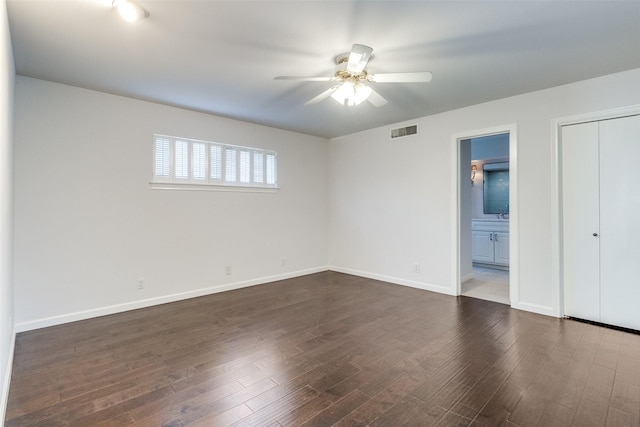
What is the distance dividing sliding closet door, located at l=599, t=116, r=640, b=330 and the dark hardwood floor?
0.31 metres

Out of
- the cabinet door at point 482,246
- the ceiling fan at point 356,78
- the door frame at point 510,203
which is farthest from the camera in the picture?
the cabinet door at point 482,246

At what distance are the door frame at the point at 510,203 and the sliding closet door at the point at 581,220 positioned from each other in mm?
459

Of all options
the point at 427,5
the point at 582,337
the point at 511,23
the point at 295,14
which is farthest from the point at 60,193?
the point at 582,337

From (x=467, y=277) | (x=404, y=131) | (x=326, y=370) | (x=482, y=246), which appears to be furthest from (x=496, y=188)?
(x=326, y=370)

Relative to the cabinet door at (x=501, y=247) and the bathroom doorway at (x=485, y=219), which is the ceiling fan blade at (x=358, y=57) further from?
the cabinet door at (x=501, y=247)

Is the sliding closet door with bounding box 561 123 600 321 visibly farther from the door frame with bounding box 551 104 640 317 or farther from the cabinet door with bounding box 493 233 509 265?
the cabinet door with bounding box 493 233 509 265

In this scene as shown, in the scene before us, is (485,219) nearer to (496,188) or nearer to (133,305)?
(496,188)

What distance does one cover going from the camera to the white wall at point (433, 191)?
3480 millimetres

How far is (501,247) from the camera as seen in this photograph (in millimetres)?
6125

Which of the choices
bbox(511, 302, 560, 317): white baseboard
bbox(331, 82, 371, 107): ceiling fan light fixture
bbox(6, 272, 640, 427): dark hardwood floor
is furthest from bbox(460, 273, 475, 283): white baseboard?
bbox(331, 82, 371, 107): ceiling fan light fixture

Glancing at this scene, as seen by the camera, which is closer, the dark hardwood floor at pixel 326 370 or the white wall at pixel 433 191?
the dark hardwood floor at pixel 326 370

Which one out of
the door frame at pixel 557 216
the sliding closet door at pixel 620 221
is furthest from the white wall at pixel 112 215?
the sliding closet door at pixel 620 221

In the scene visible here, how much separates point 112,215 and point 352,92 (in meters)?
3.09

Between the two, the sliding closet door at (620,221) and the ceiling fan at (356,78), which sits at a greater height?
the ceiling fan at (356,78)
